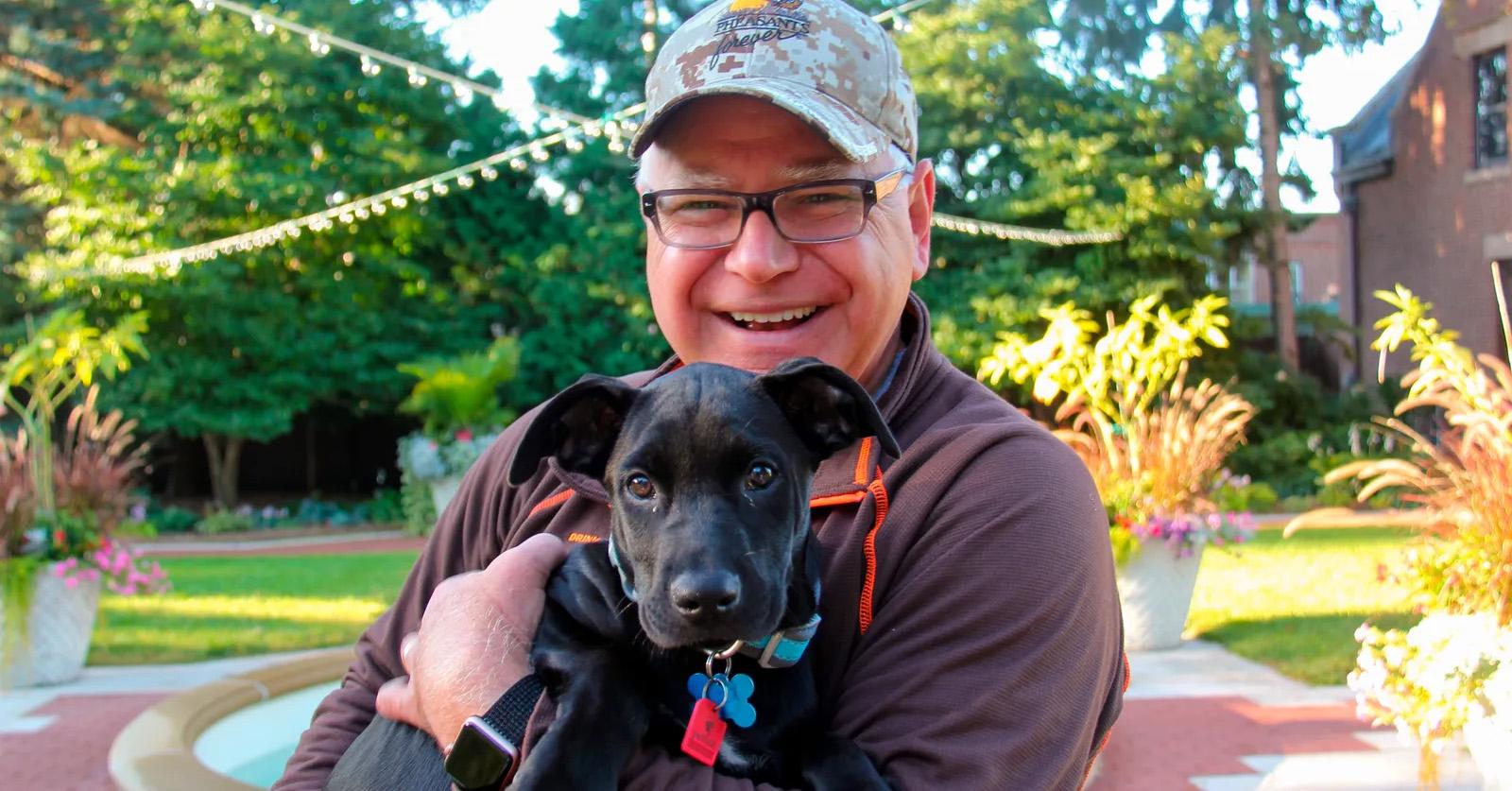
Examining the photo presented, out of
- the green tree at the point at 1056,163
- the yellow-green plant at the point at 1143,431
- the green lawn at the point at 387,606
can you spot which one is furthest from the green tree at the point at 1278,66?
the yellow-green plant at the point at 1143,431

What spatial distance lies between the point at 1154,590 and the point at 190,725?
222 inches

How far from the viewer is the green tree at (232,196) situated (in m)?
17.9

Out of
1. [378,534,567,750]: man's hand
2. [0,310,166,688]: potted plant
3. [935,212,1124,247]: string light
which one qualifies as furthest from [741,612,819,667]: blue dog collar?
[935,212,1124,247]: string light

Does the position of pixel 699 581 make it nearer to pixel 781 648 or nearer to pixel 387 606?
pixel 781 648

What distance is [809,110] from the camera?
1.88 m

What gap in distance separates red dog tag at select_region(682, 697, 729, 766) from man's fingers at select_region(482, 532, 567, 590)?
0.35 metres

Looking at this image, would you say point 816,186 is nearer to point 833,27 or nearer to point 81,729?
point 833,27

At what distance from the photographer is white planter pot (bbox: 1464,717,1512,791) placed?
4.12 metres

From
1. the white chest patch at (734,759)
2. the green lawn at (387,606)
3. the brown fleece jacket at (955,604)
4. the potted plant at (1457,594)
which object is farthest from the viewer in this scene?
the green lawn at (387,606)

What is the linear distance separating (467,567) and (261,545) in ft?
51.6

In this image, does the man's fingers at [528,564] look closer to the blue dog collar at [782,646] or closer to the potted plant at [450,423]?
the blue dog collar at [782,646]

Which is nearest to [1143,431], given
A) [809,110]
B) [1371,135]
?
[809,110]

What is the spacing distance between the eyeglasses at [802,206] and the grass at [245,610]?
20.5ft

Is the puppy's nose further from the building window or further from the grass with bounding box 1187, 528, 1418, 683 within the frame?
the building window
